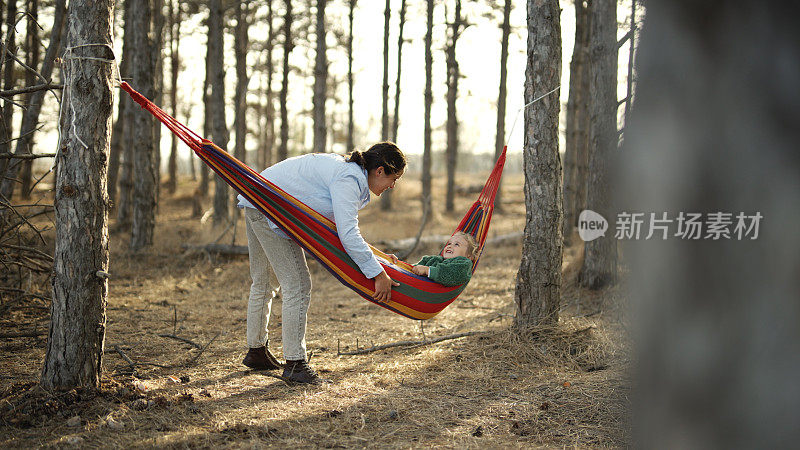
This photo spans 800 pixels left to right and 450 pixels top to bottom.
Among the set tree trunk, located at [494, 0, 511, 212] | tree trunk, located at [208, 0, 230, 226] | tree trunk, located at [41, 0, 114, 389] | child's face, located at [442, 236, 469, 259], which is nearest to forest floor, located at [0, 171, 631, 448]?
tree trunk, located at [41, 0, 114, 389]

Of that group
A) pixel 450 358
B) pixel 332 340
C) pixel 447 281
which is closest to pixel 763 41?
pixel 447 281

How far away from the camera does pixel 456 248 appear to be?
3.54 m

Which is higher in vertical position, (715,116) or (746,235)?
(715,116)

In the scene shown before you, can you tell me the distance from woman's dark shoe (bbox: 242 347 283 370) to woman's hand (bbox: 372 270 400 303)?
75 cm

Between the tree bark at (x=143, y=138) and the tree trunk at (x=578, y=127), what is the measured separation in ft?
17.7

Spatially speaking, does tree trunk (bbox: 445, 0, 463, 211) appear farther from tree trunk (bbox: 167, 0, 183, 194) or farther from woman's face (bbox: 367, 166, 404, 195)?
woman's face (bbox: 367, 166, 404, 195)

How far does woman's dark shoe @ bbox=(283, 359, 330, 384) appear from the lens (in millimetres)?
3082

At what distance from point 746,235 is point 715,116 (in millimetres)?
105

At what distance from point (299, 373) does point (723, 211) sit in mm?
2839

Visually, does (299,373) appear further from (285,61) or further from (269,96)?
(269,96)

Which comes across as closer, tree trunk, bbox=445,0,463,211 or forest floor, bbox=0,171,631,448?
forest floor, bbox=0,171,631,448

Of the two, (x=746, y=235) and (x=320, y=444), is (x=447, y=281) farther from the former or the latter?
(x=746, y=235)

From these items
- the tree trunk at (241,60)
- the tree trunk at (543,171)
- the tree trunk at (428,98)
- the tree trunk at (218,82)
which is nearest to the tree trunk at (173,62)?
the tree trunk at (241,60)

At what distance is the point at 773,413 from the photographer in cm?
50
